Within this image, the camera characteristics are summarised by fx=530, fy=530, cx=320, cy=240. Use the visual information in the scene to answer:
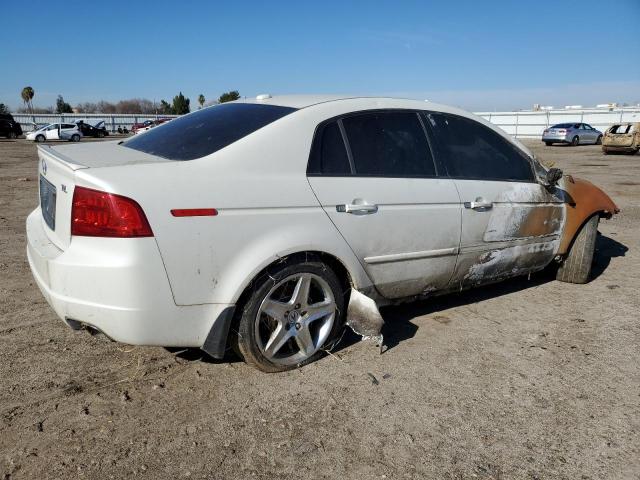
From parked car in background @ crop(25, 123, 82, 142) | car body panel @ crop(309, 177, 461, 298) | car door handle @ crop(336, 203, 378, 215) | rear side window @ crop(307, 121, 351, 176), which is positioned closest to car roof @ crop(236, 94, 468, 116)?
rear side window @ crop(307, 121, 351, 176)

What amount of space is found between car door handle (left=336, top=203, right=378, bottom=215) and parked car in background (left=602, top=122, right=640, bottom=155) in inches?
1041

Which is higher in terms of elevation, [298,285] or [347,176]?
[347,176]

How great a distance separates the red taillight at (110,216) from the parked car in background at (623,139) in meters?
27.7

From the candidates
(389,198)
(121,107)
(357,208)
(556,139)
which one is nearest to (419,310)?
(389,198)

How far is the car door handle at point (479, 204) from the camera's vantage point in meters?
3.76

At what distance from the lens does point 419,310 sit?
4.28 m

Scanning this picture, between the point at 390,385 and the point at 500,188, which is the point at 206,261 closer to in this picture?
the point at 390,385

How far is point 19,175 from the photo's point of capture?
13.7m

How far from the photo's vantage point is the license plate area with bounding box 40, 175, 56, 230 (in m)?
2.92

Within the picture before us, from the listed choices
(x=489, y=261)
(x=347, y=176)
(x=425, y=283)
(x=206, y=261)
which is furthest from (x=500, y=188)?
(x=206, y=261)

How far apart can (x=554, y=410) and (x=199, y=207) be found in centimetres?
216

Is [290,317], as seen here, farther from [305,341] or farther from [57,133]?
[57,133]

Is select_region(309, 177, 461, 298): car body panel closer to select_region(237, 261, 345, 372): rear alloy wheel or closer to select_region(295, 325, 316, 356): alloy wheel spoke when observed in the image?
select_region(237, 261, 345, 372): rear alloy wheel

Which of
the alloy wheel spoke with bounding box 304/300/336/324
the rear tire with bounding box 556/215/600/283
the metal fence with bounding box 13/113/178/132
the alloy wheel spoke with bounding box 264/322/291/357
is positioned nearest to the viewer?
the alloy wheel spoke with bounding box 264/322/291/357
